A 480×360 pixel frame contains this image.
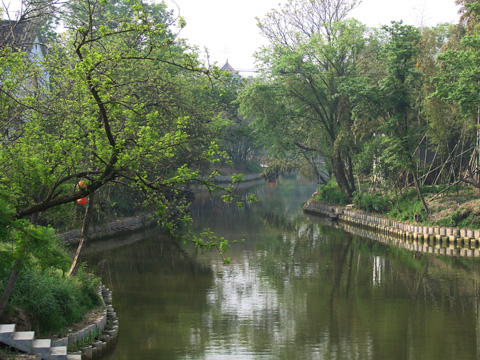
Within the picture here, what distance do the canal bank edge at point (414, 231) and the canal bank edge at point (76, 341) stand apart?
17.0 m

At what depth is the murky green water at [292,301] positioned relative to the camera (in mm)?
13094

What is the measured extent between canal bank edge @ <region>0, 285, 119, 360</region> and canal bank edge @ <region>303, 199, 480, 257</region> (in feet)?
55.9

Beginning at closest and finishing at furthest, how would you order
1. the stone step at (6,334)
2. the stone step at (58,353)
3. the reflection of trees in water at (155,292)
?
1. the stone step at (6,334)
2. the stone step at (58,353)
3. the reflection of trees in water at (155,292)

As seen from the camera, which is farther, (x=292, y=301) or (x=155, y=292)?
(x=155, y=292)

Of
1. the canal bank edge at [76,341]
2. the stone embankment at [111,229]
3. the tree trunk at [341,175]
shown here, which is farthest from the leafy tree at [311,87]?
the canal bank edge at [76,341]

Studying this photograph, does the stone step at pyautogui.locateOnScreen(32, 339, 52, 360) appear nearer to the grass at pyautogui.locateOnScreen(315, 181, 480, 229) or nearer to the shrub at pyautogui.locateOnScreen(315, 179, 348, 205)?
the grass at pyautogui.locateOnScreen(315, 181, 480, 229)

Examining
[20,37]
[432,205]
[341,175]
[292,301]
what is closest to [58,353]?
[292,301]

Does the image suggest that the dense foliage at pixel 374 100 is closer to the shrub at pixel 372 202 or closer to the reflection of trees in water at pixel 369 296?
the shrub at pixel 372 202

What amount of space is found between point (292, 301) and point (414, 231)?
13.7 metres

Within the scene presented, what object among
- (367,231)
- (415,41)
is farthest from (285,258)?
(415,41)

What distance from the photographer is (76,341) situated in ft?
37.8

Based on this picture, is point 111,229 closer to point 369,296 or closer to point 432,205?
point 369,296

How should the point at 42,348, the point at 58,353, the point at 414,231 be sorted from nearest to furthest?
the point at 42,348
the point at 58,353
the point at 414,231

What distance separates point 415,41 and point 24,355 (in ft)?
88.6
